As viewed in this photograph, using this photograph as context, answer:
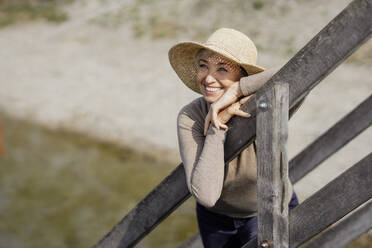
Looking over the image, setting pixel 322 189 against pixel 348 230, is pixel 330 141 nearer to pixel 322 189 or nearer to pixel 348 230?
pixel 348 230

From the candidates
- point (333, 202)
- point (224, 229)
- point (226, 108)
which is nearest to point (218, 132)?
point (226, 108)

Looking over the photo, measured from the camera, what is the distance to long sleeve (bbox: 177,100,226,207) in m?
2.10

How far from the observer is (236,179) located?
95.3 inches

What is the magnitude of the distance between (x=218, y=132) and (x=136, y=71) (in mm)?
11239

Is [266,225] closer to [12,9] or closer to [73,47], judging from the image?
[73,47]

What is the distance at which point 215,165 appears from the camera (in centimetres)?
211

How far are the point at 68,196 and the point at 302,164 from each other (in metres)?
5.28

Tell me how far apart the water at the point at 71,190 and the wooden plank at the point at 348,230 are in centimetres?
317

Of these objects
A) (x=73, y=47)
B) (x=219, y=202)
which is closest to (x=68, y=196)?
(x=219, y=202)

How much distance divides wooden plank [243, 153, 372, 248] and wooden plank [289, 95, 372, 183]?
57.5 inches

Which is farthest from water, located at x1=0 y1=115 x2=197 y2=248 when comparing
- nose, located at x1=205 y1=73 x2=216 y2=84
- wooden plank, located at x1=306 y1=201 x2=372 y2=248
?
nose, located at x1=205 y1=73 x2=216 y2=84

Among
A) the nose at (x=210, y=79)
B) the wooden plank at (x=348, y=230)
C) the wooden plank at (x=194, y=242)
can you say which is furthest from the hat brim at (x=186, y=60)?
the wooden plank at (x=348, y=230)

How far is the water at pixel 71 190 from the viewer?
7.05m

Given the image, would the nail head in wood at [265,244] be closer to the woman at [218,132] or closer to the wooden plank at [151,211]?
the woman at [218,132]
